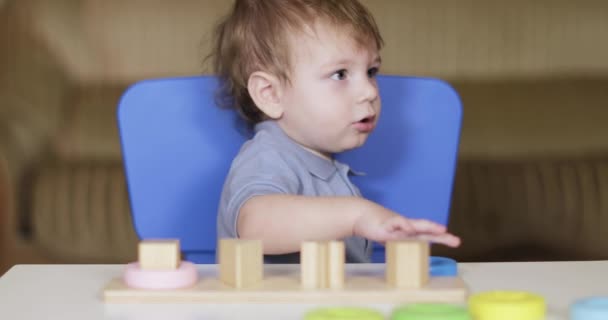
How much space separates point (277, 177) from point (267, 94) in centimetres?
19

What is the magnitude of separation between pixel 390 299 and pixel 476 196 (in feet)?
5.66

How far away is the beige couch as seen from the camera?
235cm

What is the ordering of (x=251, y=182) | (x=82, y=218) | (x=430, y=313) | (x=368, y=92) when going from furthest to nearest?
(x=82, y=218) → (x=368, y=92) → (x=251, y=182) → (x=430, y=313)

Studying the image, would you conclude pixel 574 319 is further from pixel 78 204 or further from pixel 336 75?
pixel 78 204

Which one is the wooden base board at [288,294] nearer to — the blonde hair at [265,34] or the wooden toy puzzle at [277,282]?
the wooden toy puzzle at [277,282]

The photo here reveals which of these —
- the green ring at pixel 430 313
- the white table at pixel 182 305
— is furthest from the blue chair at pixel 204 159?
the green ring at pixel 430 313

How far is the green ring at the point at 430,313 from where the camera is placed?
0.60 metres

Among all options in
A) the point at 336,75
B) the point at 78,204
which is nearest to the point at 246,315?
the point at 336,75

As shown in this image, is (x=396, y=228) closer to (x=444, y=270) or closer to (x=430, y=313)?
(x=444, y=270)

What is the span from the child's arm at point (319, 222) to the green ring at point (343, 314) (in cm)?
18

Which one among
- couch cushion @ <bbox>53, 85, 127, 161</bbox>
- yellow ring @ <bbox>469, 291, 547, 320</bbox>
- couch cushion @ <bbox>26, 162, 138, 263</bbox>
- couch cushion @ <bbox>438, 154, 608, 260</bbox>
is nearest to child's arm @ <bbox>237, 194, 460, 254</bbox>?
yellow ring @ <bbox>469, 291, 547, 320</bbox>

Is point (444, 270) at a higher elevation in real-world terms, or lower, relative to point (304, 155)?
lower

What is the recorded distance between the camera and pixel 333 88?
1.23 metres

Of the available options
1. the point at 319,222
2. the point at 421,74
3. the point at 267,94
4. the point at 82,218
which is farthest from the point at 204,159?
the point at 421,74
